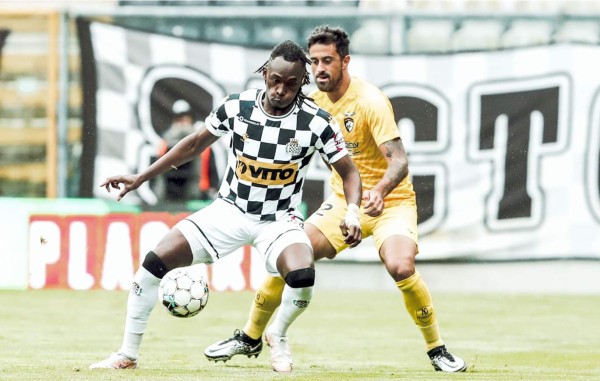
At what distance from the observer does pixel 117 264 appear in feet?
49.7

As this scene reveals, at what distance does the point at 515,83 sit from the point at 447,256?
2331 mm

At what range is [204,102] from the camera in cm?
1587

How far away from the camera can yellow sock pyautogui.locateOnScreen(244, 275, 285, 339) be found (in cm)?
881

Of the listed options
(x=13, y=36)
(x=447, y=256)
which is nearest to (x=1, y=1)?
(x=13, y=36)

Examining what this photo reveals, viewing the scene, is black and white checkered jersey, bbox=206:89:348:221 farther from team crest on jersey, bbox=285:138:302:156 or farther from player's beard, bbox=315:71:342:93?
player's beard, bbox=315:71:342:93

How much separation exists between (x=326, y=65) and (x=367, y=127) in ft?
1.75

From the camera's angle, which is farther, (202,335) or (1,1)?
(1,1)

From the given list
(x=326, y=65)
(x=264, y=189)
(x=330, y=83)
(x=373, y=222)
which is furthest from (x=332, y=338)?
(x=264, y=189)

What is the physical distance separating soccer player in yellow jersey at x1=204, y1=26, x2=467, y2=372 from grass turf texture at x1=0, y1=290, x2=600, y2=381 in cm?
19

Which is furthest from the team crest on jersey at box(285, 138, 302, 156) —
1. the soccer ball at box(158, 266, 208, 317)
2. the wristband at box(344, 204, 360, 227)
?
the soccer ball at box(158, 266, 208, 317)

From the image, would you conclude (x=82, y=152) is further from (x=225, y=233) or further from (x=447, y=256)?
(x=225, y=233)

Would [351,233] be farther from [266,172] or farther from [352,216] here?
[266,172]

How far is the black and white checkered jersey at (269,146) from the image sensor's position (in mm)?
8055

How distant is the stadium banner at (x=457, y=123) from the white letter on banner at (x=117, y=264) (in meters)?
0.81
